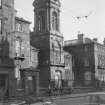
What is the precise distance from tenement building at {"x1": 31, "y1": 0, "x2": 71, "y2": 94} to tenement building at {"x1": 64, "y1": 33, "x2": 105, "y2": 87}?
889 centimetres

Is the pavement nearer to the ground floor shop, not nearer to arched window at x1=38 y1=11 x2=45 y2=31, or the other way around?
the ground floor shop

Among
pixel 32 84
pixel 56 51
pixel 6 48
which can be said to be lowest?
pixel 32 84

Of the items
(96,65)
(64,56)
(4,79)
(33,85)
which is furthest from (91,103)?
(96,65)

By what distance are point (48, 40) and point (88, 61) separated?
48.6ft

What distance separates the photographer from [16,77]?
3603 centimetres

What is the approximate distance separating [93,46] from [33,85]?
26030 millimetres

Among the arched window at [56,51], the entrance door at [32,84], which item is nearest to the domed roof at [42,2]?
the arched window at [56,51]

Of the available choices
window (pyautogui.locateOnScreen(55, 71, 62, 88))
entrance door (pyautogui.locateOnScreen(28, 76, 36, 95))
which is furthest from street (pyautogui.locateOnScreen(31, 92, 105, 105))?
window (pyautogui.locateOnScreen(55, 71, 62, 88))

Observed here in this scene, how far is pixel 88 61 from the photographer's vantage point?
199 ft

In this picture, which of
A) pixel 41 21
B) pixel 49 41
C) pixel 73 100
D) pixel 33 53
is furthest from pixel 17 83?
pixel 73 100

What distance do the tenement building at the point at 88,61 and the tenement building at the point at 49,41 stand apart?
889 centimetres

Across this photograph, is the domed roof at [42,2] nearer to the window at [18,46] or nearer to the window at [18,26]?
the window at [18,26]

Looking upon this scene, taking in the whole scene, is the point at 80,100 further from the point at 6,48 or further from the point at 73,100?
the point at 6,48

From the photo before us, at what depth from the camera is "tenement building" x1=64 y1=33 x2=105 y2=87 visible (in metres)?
59.0
